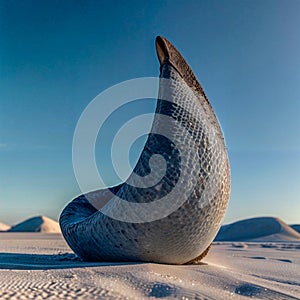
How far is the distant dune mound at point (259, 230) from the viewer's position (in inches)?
1254

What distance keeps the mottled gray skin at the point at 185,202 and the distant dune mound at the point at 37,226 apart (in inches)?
1537

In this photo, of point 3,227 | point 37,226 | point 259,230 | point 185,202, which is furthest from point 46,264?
point 3,227

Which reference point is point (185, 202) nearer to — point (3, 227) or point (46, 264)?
point (46, 264)

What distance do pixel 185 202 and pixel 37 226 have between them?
137 ft

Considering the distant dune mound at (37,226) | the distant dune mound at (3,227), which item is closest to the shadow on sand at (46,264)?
the distant dune mound at (37,226)

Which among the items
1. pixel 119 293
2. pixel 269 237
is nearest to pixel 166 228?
pixel 119 293

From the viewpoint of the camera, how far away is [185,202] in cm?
532

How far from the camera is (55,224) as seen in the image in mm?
47594

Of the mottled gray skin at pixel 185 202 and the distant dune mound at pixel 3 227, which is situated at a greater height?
the distant dune mound at pixel 3 227

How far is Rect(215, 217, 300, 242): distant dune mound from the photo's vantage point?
105 ft

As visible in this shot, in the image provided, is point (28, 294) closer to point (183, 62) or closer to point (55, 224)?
point (183, 62)

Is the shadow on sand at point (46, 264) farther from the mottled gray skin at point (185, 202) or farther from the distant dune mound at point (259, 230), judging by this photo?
the distant dune mound at point (259, 230)

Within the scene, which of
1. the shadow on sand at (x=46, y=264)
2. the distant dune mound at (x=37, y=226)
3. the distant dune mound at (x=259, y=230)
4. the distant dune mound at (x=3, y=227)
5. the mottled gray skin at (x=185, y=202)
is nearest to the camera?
the mottled gray skin at (x=185, y=202)

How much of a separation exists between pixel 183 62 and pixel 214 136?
1767 millimetres
